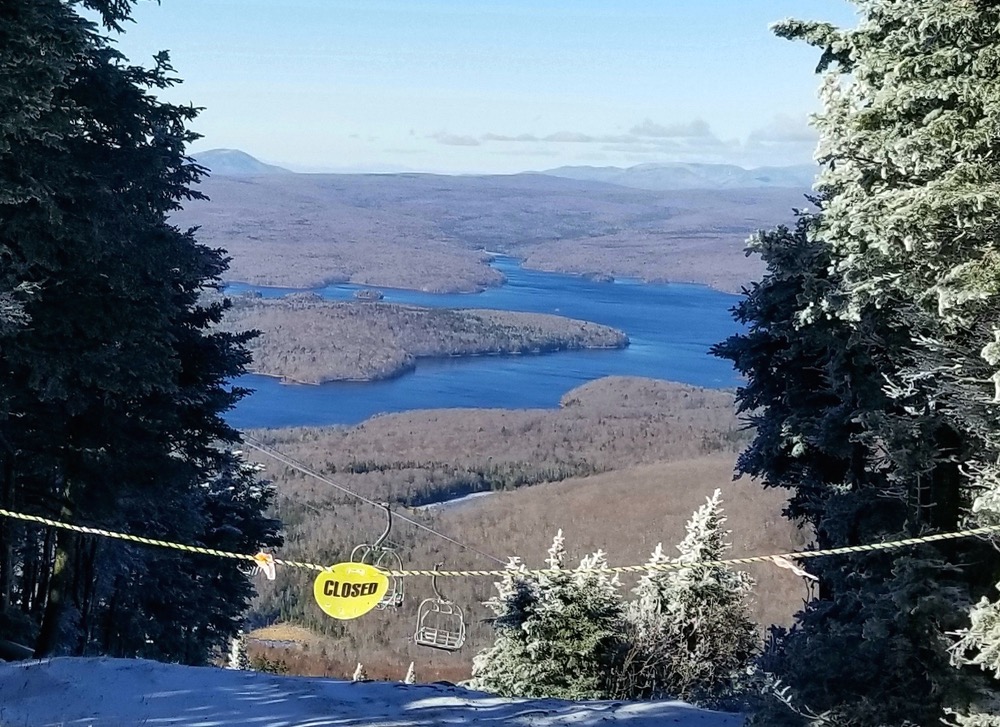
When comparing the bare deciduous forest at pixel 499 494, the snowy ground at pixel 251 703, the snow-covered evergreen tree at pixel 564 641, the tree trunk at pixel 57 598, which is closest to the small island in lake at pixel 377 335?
the bare deciduous forest at pixel 499 494

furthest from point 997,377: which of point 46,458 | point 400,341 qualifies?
point 400,341

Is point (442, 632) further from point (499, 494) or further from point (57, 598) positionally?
point (499, 494)

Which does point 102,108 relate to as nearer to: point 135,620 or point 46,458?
point 46,458

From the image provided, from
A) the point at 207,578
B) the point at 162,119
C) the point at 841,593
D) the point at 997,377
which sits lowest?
the point at 207,578

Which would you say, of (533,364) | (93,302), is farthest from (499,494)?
(93,302)

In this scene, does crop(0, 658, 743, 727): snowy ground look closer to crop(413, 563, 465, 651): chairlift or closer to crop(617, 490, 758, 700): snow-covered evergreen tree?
crop(413, 563, 465, 651): chairlift

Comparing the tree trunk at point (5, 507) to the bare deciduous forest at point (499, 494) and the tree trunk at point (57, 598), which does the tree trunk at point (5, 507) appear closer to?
the tree trunk at point (57, 598)

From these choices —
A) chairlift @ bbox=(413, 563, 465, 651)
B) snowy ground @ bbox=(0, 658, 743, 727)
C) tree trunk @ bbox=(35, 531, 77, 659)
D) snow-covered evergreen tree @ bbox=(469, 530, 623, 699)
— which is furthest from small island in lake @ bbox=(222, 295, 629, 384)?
snowy ground @ bbox=(0, 658, 743, 727)
